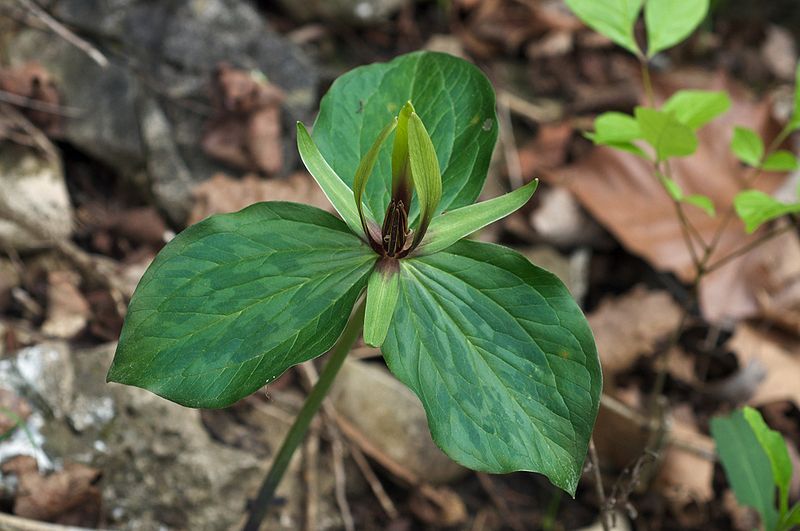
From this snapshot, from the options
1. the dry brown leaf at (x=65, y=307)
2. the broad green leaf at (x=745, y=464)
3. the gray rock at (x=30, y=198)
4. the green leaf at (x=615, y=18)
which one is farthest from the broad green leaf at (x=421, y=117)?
the gray rock at (x=30, y=198)

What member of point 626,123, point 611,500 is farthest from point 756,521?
point 626,123

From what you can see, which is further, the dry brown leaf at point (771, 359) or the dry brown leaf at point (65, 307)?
the dry brown leaf at point (771, 359)

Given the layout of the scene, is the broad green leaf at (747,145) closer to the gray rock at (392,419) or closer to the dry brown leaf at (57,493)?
the gray rock at (392,419)

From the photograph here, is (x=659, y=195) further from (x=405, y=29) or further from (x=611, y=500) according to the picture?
(x=611, y=500)

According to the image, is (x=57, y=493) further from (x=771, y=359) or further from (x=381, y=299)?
(x=771, y=359)

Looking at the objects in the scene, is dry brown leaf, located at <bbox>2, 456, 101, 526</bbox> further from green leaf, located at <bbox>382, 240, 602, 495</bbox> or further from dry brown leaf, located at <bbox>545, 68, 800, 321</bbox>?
dry brown leaf, located at <bbox>545, 68, 800, 321</bbox>

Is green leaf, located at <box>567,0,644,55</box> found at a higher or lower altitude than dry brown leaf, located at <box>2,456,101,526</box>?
higher

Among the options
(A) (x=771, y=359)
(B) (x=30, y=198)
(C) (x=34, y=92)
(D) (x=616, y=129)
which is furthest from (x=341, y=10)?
(A) (x=771, y=359)

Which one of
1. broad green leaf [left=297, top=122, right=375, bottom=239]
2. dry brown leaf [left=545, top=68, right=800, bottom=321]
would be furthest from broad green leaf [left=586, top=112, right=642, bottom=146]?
dry brown leaf [left=545, top=68, right=800, bottom=321]
